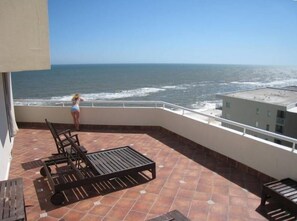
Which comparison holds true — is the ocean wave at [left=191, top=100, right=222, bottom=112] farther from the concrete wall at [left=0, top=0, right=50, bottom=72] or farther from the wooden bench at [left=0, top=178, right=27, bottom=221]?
the wooden bench at [left=0, top=178, right=27, bottom=221]

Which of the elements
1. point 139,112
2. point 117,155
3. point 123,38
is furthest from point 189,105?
point 123,38

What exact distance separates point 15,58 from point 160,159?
11.3 feet

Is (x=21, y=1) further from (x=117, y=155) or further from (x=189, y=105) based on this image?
(x=189, y=105)

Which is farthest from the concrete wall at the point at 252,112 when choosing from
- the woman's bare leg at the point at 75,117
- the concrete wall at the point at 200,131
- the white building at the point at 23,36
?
the white building at the point at 23,36

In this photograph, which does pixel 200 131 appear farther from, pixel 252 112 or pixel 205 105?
pixel 205 105

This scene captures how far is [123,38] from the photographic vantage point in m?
96.2

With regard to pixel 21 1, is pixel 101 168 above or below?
below

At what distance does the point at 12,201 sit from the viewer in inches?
105

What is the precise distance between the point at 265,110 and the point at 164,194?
86.4 feet

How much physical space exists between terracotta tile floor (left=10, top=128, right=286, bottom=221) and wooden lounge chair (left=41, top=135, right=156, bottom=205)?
8.9 inches

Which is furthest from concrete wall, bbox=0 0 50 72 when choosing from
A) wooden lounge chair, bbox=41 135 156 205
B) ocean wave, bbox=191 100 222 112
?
ocean wave, bbox=191 100 222 112

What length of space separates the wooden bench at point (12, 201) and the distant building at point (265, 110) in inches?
978

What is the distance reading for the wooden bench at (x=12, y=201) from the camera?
2404 millimetres

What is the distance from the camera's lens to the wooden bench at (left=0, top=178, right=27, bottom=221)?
7.89 feet
